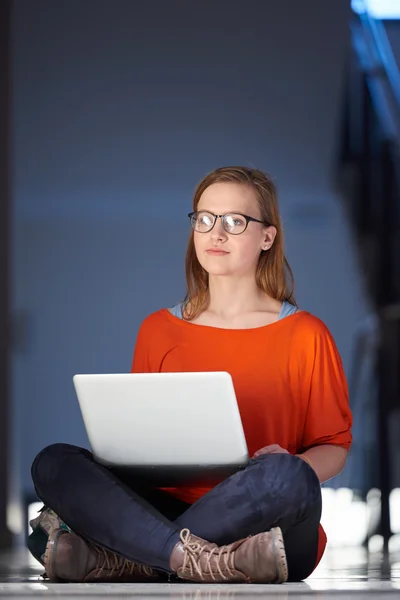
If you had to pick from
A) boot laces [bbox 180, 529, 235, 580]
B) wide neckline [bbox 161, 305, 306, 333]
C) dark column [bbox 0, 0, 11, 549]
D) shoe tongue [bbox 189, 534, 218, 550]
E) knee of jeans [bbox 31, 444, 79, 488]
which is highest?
dark column [bbox 0, 0, 11, 549]

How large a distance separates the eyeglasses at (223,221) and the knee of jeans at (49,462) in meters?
0.53

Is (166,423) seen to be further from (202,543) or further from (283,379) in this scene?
(283,379)

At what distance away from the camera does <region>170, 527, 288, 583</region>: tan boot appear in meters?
1.68

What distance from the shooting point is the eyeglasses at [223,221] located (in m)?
2.17

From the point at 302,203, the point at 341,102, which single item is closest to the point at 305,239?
the point at 302,203

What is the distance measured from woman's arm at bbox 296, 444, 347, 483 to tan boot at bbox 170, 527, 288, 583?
29 centimetres

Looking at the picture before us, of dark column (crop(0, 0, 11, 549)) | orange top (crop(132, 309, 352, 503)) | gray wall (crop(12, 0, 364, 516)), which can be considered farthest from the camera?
gray wall (crop(12, 0, 364, 516))

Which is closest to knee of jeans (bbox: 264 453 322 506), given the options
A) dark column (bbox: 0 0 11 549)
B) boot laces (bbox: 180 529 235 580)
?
boot laces (bbox: 180 529 235 580)

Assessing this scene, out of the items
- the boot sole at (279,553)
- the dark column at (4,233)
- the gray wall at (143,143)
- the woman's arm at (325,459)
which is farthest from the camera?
the gray wall at (143,143)

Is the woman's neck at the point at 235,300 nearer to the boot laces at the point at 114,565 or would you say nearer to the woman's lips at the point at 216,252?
the woman's lips at the point at 216,252

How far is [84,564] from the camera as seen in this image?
183 cm

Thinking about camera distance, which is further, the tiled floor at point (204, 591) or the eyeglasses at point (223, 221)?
the eyeglasses at point (223, 221)

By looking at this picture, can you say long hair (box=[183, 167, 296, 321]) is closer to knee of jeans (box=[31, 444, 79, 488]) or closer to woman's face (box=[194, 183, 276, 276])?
woman's face (box=[194, 183, 276, 276])

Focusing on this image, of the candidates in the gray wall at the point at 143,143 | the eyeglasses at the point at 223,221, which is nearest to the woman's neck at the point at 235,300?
the eyeglasses at the point at 223,221
